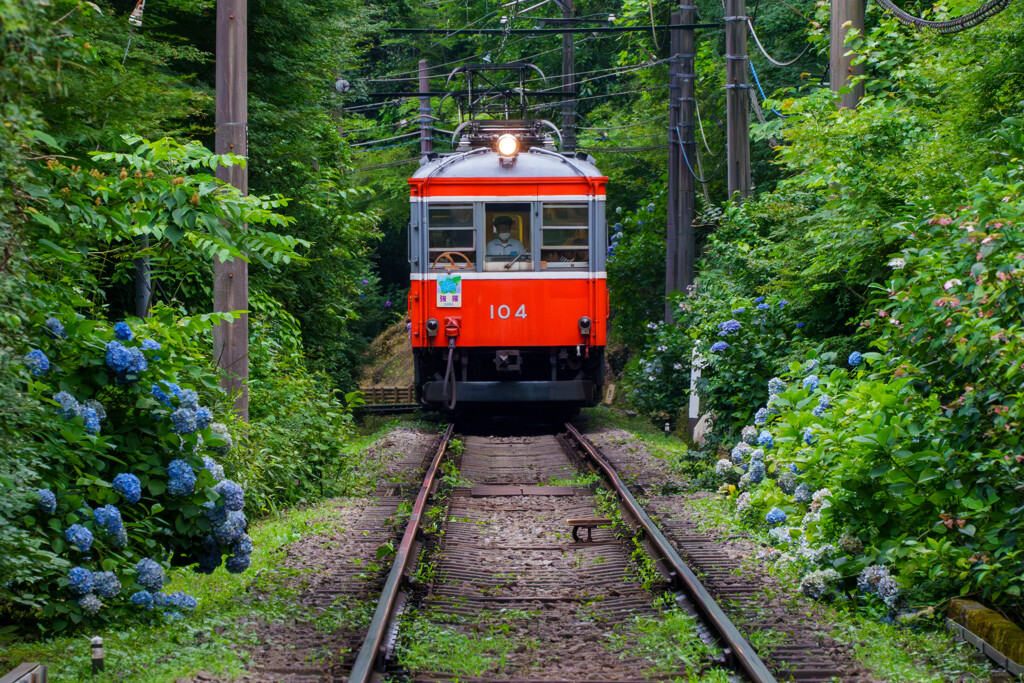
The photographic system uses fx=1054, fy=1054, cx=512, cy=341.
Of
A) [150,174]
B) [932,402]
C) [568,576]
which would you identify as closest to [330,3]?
[150,174]

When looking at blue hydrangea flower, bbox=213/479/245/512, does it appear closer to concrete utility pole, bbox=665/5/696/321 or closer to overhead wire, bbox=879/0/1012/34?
overhead wire, bbox=879/0/1012/34

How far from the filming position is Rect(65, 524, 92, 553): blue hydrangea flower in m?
5.01

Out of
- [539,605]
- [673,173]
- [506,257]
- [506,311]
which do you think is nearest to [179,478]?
[539,605]

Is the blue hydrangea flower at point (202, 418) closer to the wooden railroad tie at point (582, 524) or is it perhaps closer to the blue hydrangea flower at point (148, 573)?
the blue hydrangea flower at point (148, 573)

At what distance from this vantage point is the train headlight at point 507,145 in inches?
539

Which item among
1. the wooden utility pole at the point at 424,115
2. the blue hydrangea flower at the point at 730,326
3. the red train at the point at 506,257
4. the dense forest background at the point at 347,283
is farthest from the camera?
the wooden utility pole at the point at 424,115

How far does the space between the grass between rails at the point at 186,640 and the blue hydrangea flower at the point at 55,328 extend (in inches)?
58.3

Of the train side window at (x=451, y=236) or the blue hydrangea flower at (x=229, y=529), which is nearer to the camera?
the blue hydrangea flower at (x=229, y=529)

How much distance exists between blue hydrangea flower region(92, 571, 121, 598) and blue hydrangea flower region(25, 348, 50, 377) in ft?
3.34

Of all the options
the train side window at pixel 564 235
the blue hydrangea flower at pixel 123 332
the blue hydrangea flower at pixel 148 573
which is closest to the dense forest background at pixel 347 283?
the blue hydrangea flower at pixel 123 332

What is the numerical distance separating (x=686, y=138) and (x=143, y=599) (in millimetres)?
14033

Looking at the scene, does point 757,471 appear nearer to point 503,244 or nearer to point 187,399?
point 187,399

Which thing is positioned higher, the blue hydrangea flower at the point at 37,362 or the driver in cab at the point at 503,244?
the driver in cab at the point at 503,244

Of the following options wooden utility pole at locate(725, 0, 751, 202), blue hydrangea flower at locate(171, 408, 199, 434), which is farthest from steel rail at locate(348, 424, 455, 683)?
wooden utility pole at locate(725, 0, 751, 202)
